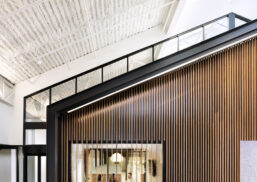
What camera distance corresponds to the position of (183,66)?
318 inches

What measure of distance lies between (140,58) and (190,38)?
4.66 ft

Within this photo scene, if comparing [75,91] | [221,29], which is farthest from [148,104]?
[221,29]

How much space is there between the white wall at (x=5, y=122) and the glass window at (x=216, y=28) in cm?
716

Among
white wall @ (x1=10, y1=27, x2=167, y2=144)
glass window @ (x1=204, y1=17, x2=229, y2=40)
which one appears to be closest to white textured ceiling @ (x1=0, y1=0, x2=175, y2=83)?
white wall @ (x1=10, y1=27, x2=167, y2=144)

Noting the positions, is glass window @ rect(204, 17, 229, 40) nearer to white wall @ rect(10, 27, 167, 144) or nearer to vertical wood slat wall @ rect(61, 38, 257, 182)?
vertical wood slat wall @ rect(61, 38, 257, 182)

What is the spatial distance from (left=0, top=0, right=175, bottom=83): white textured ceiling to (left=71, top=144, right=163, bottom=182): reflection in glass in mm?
3531

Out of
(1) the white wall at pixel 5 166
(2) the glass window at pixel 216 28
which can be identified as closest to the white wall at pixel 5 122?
(1) the white wall at pixel 5 166

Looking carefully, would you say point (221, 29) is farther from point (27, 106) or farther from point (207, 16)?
point (27, 106)

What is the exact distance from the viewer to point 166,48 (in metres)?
7.98

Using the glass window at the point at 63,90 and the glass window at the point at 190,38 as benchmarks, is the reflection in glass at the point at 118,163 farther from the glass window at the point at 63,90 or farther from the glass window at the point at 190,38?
the glass window at the point at 190,38

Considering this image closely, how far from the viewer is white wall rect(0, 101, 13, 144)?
10.4 m

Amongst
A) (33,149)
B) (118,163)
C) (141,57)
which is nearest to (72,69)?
(33,149)

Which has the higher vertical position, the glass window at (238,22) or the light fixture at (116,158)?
the glass window at (238,22)

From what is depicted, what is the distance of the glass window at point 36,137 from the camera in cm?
910
